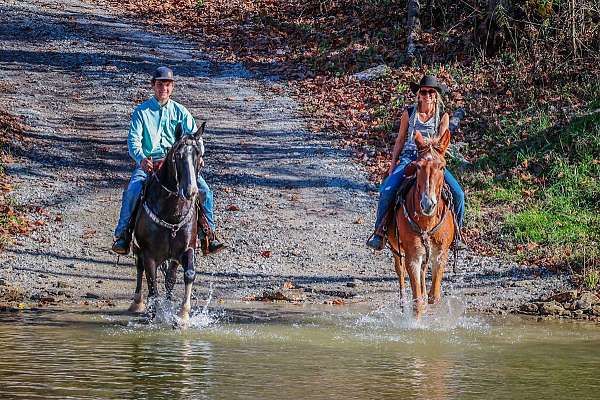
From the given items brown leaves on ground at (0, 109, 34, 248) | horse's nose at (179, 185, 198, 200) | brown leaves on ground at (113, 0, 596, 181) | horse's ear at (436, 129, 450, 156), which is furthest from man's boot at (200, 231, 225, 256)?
brown leaves on ground at (113, 0, 596, 181)

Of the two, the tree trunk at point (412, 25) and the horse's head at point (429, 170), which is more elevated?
the tree trunk at point (412, 25)

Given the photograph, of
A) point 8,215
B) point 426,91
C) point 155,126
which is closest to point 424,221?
point 426,91

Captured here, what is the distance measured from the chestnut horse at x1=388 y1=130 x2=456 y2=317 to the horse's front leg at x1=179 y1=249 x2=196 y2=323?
240 cm

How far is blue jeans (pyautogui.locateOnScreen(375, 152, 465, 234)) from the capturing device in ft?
42.0

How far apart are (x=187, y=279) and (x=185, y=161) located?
1.38 metres

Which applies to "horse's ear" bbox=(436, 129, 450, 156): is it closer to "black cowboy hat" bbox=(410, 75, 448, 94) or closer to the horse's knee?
"black cowboy hat" bbox=(410, 75, 448, 94)

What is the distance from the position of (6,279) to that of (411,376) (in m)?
7.56

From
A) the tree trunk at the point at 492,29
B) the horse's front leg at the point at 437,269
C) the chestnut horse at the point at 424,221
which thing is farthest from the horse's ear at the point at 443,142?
the tree trunk at the point at 492,29

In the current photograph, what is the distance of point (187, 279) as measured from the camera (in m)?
12.1

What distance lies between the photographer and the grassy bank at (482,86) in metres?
18.2

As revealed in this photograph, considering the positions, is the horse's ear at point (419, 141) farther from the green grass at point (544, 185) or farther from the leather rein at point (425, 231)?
the green grass at point (544, 185)

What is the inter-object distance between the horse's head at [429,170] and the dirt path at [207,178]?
2403 millimetres

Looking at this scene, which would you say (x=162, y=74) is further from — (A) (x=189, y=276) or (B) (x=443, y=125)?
(B) (x=443, y=125)

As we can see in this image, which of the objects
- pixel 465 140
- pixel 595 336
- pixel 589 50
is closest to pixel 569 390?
pixel 595 336
